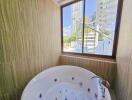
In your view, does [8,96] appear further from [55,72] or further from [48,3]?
[48,3]

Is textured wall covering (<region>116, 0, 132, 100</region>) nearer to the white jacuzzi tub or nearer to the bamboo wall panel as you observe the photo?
the white jacuzzi tub

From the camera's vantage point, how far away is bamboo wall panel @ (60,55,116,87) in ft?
8.77

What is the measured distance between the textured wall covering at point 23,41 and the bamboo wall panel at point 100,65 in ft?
2.16

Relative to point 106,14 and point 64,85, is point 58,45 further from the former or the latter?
point 106,14

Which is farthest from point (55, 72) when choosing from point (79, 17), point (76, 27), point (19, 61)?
point (79, 17)

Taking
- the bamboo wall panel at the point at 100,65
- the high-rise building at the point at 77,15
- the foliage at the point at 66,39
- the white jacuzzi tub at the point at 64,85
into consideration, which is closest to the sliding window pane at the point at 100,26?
the high-rise building at the point at 77,15

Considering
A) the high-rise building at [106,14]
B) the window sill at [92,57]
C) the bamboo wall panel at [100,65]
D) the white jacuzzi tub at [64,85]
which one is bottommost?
the white jacuzzi tub at [64,85]

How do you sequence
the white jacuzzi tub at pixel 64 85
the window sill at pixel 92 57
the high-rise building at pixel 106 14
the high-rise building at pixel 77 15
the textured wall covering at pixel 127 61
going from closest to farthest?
the textured wall covering at pixel 127 61, the white jacuzzi tub at pixel 64 85, the high-rise building at pixel 106 14, the window sill at pixel 92 57, the high-rise building at pixel 77 15

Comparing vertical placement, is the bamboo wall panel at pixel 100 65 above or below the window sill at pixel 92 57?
below

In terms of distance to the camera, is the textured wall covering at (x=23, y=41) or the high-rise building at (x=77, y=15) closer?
the textured wall covering at (x=23, y=41)

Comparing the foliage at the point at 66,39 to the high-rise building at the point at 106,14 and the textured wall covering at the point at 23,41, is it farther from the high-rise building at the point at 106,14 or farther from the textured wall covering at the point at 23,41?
the high-rise building at the point at 106,14

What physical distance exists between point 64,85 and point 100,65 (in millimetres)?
918

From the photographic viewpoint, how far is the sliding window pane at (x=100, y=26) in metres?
Answer: 2.63

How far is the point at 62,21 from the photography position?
3.16 meters
